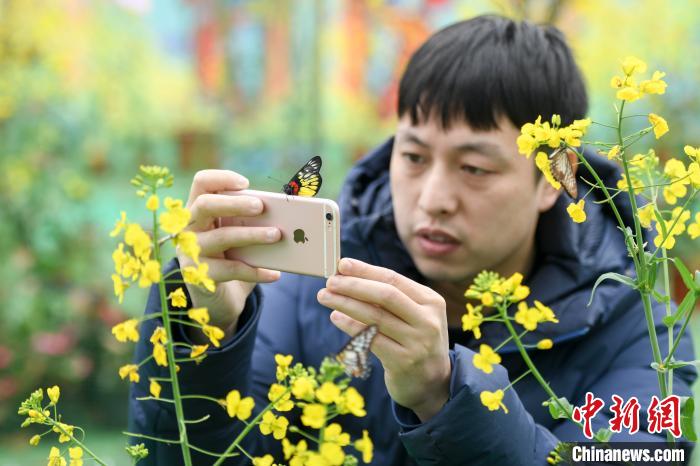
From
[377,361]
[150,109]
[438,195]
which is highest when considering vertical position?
[438,195]

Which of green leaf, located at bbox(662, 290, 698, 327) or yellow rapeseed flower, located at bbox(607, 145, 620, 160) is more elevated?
yellow rapeseed flower, located at bbox(607, 145, 620, 160)

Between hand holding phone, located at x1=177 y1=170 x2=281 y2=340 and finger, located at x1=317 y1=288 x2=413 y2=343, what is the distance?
0.12 metres

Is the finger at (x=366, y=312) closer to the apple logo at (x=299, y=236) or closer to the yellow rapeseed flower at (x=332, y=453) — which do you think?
the apple logo at (x=299, y=236)

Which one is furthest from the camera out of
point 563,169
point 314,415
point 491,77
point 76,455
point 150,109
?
point 150,109

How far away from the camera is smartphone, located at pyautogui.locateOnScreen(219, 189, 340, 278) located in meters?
1.09

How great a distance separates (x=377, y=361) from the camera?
1.60m

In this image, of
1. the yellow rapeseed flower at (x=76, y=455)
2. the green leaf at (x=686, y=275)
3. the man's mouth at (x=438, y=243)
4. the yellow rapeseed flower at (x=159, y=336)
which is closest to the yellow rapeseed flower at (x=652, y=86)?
the green leaf at (x=686, y=275)

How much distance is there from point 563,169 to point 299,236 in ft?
1.08

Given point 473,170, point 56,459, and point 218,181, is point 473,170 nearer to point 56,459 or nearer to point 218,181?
point 218,181

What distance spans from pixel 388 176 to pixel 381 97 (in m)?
2.36

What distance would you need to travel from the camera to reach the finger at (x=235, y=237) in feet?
3.70

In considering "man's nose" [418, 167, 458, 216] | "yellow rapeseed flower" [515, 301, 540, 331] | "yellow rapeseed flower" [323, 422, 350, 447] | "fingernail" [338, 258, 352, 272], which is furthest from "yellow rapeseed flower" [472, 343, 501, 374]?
"man's nose" [418, 167, 458, 216]

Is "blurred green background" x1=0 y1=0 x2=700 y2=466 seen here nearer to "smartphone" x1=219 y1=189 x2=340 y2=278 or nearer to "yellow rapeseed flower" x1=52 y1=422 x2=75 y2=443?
"smartphone" x1=219 y1=189 x2=340 y2=278

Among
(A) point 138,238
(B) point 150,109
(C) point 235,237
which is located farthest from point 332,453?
(B) point 150,109
